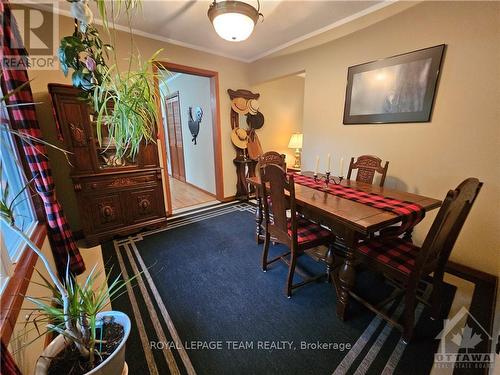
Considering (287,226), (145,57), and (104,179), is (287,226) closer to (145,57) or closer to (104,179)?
(104,179)

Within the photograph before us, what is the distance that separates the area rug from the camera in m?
1.24

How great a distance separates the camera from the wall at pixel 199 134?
404 centimetres

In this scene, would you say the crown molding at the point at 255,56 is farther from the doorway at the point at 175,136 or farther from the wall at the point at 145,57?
the doorway at the point at 175,136

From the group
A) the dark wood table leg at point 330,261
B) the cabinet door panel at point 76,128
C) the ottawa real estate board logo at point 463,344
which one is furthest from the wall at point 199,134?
the ottawa real estate board logo at point 463,344

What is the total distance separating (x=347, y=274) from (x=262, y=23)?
112 inches

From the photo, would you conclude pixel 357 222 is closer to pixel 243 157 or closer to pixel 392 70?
pixel 392 70

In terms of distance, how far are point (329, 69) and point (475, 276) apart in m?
2.72

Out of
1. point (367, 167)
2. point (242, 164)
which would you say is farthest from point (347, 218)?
point (242, 164)

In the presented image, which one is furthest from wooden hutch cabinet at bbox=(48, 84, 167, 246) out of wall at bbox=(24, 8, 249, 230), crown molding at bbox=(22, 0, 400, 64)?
crown molding at bbox=(22, 0, 400, 64)

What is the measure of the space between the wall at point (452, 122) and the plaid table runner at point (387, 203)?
2.90 ft

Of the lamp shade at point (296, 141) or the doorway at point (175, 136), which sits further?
the doorway at point (175, 136)

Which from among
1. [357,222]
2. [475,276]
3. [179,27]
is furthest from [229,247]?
[179,27]

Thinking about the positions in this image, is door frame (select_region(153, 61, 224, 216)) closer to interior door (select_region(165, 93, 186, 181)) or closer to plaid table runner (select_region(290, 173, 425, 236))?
interior door (select_region(165, 93, 186, 181))

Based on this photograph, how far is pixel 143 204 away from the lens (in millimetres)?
2791
